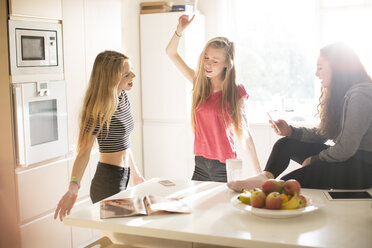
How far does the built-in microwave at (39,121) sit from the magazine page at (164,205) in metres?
1.16

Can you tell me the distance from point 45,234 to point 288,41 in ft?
9.38

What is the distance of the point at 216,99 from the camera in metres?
3.12

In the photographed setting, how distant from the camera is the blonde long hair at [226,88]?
3.05 meters

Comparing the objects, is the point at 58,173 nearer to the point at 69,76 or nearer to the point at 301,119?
the point at 69,76

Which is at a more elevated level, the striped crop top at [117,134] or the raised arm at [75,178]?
the striped crop top at [117,134]

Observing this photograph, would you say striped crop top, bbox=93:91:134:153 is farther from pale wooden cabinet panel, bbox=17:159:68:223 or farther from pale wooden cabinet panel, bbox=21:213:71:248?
pale wooden cabinet panel, bbox=21:213:71:248

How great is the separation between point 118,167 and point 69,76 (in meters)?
→ 0.91

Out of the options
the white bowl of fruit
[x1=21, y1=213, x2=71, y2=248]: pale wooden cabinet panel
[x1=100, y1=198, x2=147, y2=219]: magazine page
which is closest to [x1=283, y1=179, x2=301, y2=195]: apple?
the white bowl of fruit

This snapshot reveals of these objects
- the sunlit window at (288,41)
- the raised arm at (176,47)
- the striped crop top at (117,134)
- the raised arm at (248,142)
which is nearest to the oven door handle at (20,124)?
the striped crop top at (117,134)

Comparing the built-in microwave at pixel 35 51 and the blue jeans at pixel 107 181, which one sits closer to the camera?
the blue jeans at pixel 107 181

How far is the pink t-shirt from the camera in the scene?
3.07 m

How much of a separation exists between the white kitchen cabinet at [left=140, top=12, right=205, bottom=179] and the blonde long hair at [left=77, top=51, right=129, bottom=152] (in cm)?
189

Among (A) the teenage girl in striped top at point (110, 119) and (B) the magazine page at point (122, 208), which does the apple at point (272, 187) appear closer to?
(B) the magazine page at point (122, 208)

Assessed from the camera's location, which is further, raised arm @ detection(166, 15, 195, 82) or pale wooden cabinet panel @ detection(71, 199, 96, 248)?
pale wooden cabinet panel @ detection(71, 199, 96, 248)
